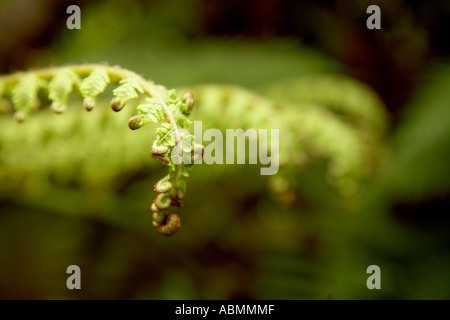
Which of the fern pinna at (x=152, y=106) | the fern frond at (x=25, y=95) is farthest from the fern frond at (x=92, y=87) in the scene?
the fern frond at (x=25, y=95)

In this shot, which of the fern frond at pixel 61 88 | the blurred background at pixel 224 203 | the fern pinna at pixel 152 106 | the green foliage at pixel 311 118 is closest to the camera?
the fern pinna at pixel 152 106

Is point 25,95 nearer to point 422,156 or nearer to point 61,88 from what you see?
point 61,88

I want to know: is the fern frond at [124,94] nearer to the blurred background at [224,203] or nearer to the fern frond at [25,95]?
the fern frond at [25,95]

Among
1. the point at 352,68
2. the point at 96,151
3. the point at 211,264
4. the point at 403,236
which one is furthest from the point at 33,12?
the point at 403,236

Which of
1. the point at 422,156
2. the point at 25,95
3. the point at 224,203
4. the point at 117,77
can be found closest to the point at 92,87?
the point at 117,77

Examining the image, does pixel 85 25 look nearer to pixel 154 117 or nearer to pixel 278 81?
pixel 278 81
